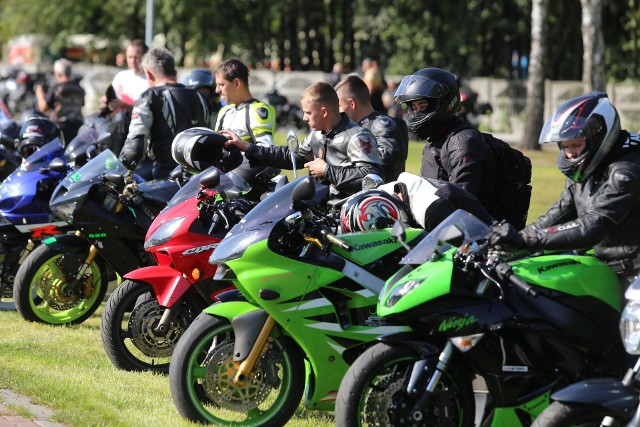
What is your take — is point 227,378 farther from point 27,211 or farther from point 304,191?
point 27,211

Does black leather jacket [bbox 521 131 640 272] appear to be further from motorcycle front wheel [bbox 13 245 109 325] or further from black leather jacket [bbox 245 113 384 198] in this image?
motorcycle front wheel [bbox 13 245 109 325]

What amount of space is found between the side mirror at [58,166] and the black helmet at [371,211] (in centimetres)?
372

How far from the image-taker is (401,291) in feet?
16.4

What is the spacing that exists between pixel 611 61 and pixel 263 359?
33.4 meters

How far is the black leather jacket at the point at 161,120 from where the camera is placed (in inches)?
357

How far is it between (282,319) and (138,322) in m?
1.80

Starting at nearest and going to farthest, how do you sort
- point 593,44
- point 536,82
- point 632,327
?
1. point 632,327
2. point 593,44
3. point 536,82

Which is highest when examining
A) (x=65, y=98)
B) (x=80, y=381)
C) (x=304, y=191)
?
(x=304, y=191)

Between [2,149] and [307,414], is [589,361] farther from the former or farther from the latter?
[2,149]

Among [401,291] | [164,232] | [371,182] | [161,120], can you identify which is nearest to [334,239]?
[401,291]

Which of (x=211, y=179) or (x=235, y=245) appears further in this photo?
(x=211, y=179)

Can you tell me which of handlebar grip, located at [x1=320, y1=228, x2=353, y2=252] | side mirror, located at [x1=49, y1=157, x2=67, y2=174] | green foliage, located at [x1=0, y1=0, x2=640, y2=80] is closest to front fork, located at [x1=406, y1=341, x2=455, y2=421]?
handlebar grip, located at [x1=320, y1=228, x2=353, y2=252]

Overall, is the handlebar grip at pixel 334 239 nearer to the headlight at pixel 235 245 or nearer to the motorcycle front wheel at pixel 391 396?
the headlight at pixel 235 245

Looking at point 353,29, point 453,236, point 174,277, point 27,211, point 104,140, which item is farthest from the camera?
point 353,29
